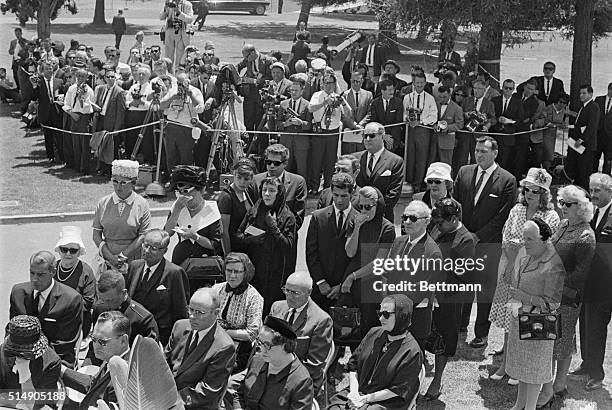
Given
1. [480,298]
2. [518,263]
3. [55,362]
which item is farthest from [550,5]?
[55,362]

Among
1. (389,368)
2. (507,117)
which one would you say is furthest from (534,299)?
(507,117)

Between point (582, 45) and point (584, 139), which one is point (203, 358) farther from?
point (582, 45)

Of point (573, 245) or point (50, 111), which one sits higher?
point (50, 111)

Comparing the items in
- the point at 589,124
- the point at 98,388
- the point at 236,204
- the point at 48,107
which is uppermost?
the point at 589,124

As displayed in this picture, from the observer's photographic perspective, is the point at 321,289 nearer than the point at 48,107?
Yes

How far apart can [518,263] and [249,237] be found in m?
2.44

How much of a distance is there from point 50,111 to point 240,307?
9.65 m

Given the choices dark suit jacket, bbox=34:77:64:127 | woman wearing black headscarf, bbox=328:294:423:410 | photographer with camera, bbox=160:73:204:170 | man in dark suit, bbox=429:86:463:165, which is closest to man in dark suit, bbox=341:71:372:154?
man in dark suit, bbox=429:86:463:165

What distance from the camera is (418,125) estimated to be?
550 inches

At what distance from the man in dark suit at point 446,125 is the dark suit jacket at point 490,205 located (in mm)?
4099

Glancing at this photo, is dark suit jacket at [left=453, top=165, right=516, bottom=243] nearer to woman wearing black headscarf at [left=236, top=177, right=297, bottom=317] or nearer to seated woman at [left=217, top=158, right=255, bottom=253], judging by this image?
woman wearing black headscarf at [left=236, top=177, right=297, bottom=317]

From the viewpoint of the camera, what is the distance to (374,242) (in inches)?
348

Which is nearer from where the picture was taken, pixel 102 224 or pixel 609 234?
pixel 609 234

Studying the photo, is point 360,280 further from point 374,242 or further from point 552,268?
point 552,268
